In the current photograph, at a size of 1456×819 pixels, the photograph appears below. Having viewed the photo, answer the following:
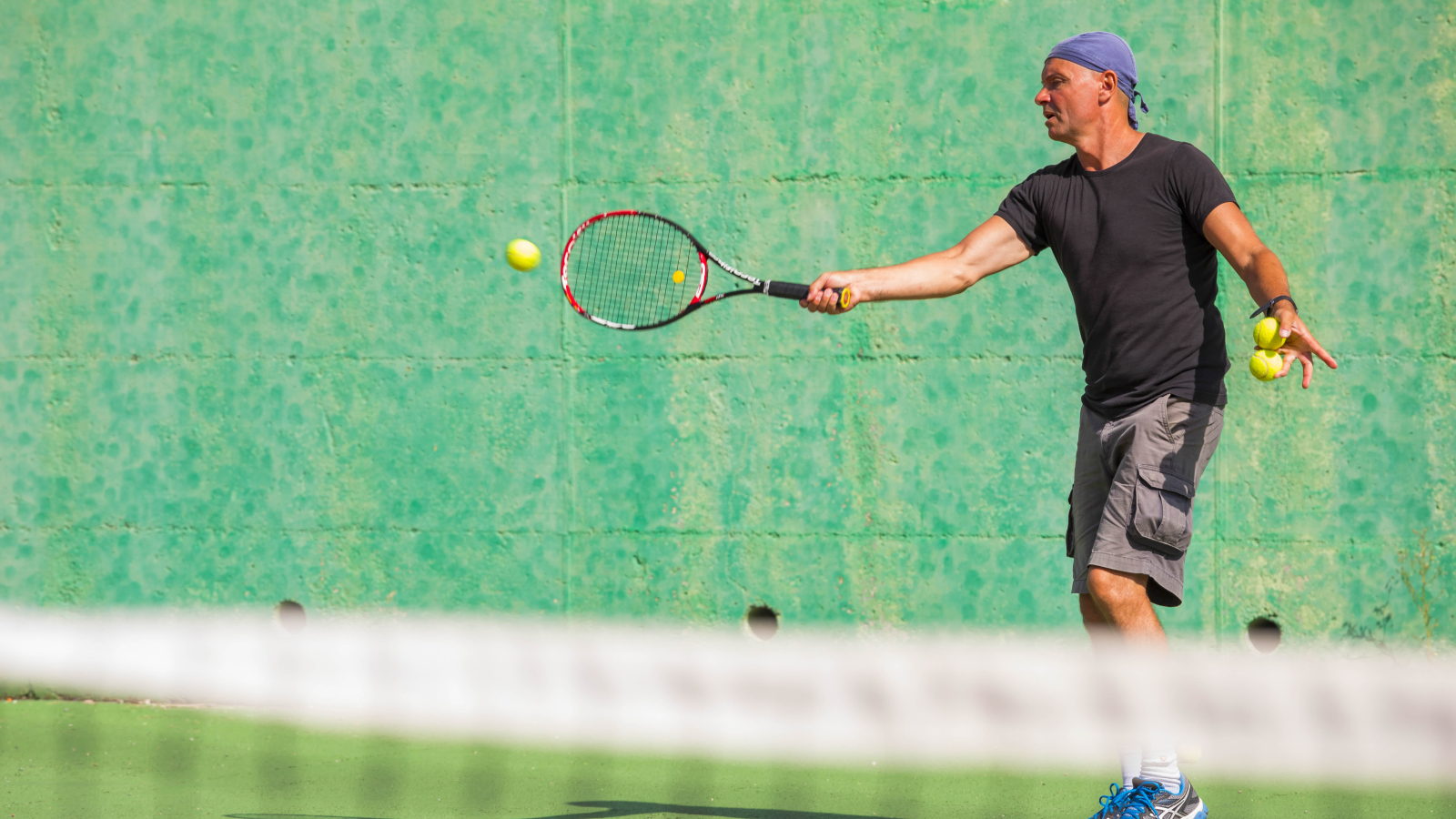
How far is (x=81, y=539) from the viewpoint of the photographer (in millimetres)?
5215

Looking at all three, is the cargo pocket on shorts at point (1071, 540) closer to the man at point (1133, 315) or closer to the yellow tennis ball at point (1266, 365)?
the man at point (1133, 315)

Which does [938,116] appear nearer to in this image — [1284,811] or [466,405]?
[466,405]

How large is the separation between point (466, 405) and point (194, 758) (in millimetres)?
1487

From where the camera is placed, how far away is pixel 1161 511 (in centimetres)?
319

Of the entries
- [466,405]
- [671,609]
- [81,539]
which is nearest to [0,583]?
[81,539]

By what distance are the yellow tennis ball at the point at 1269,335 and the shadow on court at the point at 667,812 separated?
1.54m

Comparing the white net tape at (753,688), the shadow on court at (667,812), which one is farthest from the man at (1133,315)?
the white net tape at (753,688)

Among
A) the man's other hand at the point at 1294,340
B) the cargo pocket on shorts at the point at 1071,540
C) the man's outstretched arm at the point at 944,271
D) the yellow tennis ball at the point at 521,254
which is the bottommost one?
the cargo pocket on shorts at the point at 1071,540

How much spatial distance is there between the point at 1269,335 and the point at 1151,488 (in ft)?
1.43

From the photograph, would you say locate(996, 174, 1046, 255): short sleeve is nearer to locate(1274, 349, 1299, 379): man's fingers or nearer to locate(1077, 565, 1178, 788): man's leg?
locate(1274, 349, 1299, 379): man's fingers

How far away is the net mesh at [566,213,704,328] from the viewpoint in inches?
177

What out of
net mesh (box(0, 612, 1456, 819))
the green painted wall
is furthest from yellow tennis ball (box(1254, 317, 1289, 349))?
the green painted wall

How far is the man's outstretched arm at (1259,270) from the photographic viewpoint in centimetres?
297

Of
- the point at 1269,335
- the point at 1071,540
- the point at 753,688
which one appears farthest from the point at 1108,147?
the point at 753,688
